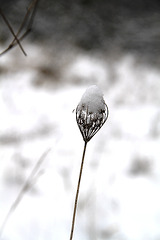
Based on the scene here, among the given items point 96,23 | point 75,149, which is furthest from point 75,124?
point 96,23

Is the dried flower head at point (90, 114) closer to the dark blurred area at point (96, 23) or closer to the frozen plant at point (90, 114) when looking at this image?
the frozen plant at point (90, 114)

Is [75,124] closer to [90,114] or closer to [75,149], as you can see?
[75,149]

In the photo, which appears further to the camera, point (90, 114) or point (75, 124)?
point (75, 124)

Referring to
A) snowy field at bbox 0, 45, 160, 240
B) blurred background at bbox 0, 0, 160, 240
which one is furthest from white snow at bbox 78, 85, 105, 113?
blurred background at bbox 0, 0, 160, 240

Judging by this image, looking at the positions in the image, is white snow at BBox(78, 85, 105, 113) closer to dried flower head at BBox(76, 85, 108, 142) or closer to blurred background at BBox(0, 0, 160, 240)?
dried flower head at BBox(76, 85, 108, 142)

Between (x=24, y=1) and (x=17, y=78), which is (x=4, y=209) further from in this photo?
(x=24, y=1)

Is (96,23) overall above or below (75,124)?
above
